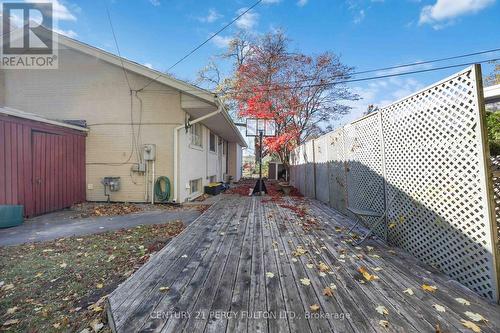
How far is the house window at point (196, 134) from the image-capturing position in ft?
27.8

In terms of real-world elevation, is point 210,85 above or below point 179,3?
above

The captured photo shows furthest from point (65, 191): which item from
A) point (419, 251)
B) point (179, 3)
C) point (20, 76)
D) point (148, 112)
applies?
point (419, 251)

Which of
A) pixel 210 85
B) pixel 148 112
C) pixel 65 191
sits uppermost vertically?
pixel 210 85

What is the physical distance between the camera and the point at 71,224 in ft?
16.6

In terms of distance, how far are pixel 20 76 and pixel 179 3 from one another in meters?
5.87

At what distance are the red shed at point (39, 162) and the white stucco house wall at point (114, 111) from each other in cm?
51

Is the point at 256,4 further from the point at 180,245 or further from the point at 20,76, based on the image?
the point at 20,76

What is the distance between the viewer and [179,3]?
26.2ft

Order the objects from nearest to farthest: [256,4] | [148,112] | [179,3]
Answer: [256,4], [148,112], [179,3]

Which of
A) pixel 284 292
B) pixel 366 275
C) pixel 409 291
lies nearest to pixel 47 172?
pixel 284 292

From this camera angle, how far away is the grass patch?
6.37 ft

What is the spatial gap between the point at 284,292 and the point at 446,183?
89.2 inches

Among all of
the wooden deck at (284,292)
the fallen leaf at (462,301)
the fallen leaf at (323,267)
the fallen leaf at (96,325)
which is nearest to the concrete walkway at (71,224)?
the wooden deck at (284,292)

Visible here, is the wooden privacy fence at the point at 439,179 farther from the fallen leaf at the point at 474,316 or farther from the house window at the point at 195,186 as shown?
the house window at the point at 195,186
